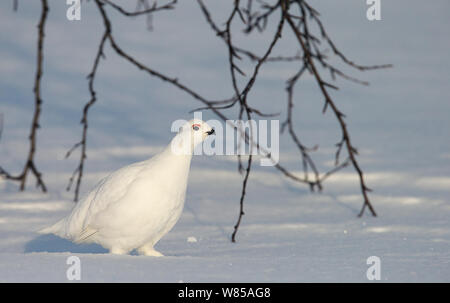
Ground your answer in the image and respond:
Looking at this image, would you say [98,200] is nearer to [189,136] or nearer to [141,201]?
[141,201]

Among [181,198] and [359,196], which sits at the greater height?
[181,198]

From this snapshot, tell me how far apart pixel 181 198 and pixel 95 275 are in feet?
2.43

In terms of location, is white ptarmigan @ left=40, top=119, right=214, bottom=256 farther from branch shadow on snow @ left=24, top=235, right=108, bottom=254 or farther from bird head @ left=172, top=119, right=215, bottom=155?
branch shadow on snow @ left=24, top=235, right=108, bottom=254

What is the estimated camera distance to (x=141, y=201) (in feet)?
9.96

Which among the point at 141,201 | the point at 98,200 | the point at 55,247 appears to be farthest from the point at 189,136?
the point at 55,247

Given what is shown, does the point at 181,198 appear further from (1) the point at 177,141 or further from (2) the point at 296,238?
(2) the point at 296,238

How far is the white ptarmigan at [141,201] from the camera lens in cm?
305

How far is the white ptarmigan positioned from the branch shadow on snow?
63cm

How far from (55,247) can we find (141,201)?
1.12m

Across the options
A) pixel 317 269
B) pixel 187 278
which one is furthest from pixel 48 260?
pixel 317 269

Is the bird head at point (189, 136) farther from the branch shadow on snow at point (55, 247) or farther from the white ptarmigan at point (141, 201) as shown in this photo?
the branch shadow on snow at point (55, 247)

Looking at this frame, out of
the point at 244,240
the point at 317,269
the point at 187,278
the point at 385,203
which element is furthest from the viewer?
the point at 385,203

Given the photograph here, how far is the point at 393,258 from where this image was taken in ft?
10.2

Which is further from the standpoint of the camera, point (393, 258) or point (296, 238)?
point (296, 238)
